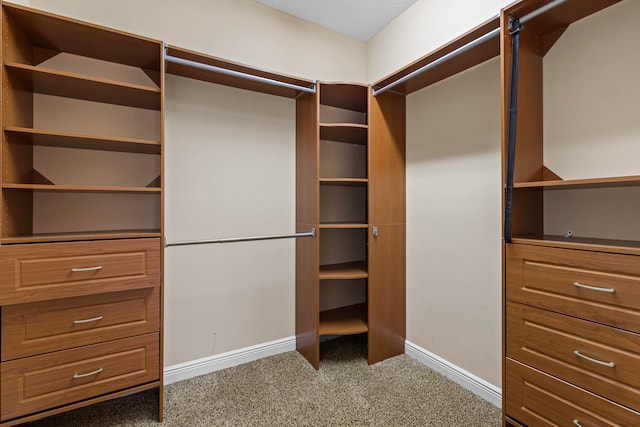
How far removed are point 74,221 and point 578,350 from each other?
98.6 inches

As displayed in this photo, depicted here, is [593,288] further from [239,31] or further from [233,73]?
[239,31]

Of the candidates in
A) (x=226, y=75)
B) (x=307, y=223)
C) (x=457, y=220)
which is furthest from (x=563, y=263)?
(x=226, y=75)

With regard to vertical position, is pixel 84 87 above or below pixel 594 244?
above

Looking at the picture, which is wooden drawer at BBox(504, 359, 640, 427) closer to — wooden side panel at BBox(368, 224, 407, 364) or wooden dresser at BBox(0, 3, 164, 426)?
wooden side panel at BBox(368, 224, 407, 364)

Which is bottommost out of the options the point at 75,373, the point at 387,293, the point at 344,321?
the point at 344,321

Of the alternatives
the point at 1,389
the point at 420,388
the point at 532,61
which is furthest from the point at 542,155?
the point at 1,389

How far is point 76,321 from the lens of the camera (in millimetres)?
1363

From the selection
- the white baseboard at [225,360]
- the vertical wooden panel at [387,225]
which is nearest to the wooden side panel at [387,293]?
the vertical wooden panel at [387,225]

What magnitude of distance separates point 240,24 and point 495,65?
1759 mm

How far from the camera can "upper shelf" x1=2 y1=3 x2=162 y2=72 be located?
4.27 feet

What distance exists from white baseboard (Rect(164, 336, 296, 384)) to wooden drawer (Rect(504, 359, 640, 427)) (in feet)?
5.07

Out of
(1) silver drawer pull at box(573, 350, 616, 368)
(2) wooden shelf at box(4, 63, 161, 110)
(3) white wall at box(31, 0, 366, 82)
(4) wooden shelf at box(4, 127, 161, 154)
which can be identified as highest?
(3) white wall at box(31, 0, 366, 82)

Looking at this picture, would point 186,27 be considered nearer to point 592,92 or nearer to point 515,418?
point 592,92

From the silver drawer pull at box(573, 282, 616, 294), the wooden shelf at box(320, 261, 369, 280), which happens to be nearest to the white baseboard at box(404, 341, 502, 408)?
the wooden shelf at box(320, 261, 369, 280)
